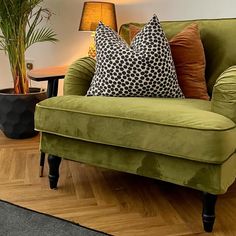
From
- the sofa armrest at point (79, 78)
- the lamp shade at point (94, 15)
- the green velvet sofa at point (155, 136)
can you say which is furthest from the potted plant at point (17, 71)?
the green velvet sofa at point (155, 136)

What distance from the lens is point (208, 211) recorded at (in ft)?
4.32

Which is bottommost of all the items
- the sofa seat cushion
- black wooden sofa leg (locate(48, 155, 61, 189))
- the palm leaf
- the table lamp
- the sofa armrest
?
black wooden sofa leg (locate(48, 155, 61, 189))

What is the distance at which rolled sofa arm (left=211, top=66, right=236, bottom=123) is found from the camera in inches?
50.3

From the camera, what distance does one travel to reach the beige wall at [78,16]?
2.41 metres

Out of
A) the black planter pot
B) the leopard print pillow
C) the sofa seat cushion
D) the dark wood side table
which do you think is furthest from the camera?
the black planter pot

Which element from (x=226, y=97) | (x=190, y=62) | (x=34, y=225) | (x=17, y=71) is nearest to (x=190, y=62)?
(x=190, y=62)

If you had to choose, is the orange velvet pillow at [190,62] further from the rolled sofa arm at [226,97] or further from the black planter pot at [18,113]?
the black planter pot at [18,113]

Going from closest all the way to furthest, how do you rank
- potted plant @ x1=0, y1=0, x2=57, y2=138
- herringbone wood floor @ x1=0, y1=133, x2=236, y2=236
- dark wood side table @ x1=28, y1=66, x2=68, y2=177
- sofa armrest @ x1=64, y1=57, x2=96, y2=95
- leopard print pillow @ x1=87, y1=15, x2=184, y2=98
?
herringbone wood floor @ x1=0, y1=133, x2=236, y2=236
leopard print pillow @ x1=87, y1=15, x2=184, y2=98
sofa armrest @ x1=64, y1=57, x2=96, y2=95
dark wood side table @ x1=28, y1=66, x2=68, y2=177
potted plant @ x1=0, y1=0, x2=57, y2=138

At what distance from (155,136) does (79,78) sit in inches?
25.0

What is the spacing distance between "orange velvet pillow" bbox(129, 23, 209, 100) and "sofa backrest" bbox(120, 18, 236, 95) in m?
0.08

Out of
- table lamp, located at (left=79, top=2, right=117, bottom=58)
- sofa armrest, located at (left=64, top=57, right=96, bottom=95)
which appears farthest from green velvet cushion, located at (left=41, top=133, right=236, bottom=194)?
table lamp, located at (left=79, top=2, right=117, bottom=58)

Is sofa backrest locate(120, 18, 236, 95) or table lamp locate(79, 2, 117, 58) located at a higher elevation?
table lamp locate(79, 2, 117, 58)

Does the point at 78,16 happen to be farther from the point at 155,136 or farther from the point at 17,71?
the point at 155,136

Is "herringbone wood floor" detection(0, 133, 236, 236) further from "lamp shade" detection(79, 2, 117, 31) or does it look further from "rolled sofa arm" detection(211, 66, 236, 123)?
"lamp shade" detection(79, 2, 117, 31)
